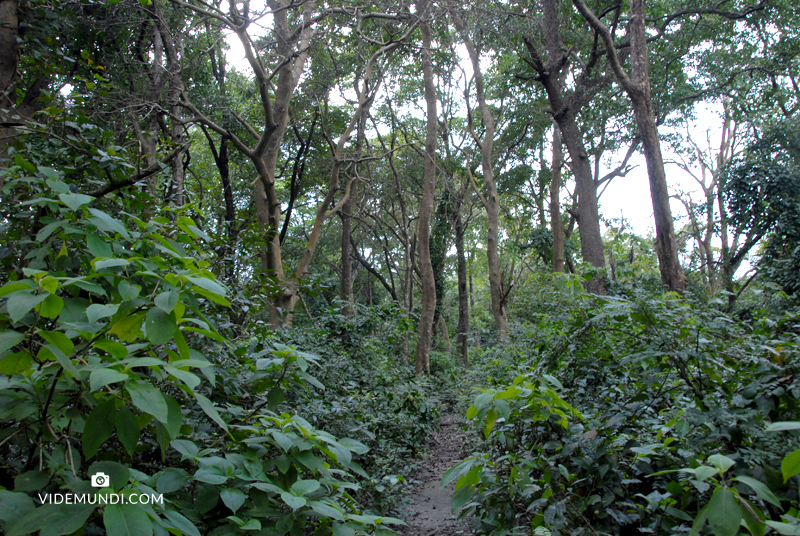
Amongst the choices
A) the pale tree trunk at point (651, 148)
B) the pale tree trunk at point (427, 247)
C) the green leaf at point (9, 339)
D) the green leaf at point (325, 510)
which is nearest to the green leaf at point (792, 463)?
the green leaf at point (325, 510)

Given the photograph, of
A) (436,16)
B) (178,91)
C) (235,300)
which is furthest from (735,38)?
(235,300)

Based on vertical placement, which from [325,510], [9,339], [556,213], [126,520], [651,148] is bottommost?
[325,510]

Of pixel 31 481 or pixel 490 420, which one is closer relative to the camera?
pixel 31 481

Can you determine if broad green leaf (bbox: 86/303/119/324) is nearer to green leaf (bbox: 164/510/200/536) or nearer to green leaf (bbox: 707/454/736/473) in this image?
green leaf (bbox: 164/510/200/536)

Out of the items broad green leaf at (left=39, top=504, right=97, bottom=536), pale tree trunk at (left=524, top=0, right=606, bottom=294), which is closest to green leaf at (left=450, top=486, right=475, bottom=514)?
broad green leaf at (left=39, top=504, right=97, bottom=536)

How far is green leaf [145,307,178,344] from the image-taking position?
1277 mm

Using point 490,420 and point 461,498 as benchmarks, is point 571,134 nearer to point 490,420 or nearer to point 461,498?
point 490,420

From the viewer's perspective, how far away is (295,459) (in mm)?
1769

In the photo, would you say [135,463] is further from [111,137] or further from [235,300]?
[111,137]

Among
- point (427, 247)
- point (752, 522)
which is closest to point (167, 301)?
point (752, 522)

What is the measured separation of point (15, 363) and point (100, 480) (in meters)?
0.40

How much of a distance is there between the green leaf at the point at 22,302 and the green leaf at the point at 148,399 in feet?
0.99

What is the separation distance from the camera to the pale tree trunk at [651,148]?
299 inches

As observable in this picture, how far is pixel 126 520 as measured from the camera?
3.74ft
